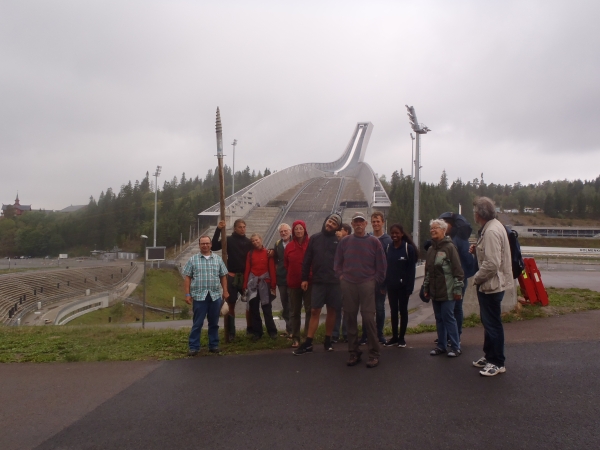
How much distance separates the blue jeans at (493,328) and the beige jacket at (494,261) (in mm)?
89

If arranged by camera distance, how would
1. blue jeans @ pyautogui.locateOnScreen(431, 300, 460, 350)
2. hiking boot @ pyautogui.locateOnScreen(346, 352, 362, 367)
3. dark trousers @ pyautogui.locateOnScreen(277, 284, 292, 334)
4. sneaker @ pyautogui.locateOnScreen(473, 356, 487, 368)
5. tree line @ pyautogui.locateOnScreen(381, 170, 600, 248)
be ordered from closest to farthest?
sneaker @ pyautogui.locateOnScreen(473, 356, 487, 368), hiking boot @ pyautogui.locateOnScreen(346, 352, 362, 367), blue jeans @ pyautogui.locateOnScreen(431, 300, 460, 350), dark trousers @ pyautogui.locateOnScreen(277, 284, 292, 334), tree line @ pyautogui.locateOnScreen(381, 170, 600, 248)

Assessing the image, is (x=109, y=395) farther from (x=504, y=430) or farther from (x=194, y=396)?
(x=504, y=430)

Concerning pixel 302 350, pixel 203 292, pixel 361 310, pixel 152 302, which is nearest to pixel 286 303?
pixel 302 350

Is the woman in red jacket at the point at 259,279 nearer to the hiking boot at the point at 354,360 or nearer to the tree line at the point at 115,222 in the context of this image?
the hiking boot at the point at 354,360

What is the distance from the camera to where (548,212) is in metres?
101

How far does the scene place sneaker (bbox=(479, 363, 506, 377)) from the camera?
4.51m

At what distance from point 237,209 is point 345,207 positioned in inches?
478

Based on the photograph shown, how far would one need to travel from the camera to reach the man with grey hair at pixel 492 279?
4688 mm

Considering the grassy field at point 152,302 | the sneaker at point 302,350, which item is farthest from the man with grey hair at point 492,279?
the grassy field at point 152,302

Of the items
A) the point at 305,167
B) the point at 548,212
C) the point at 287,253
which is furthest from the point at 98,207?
the point at 548,212

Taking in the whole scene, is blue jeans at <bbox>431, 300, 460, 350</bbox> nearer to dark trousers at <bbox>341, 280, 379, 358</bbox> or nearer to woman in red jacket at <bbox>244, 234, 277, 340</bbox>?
dark trousers at <bbox>341, 280, 379, 358</bbox>

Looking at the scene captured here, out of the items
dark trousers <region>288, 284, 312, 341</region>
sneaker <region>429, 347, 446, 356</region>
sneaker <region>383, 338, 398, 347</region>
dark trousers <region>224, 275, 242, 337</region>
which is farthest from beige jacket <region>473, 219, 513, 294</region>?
dark trousers <region>224, 275, 242, 337</region>

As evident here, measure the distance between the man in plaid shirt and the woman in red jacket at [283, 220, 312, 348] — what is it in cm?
95

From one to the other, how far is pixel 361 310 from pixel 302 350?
98 cm
